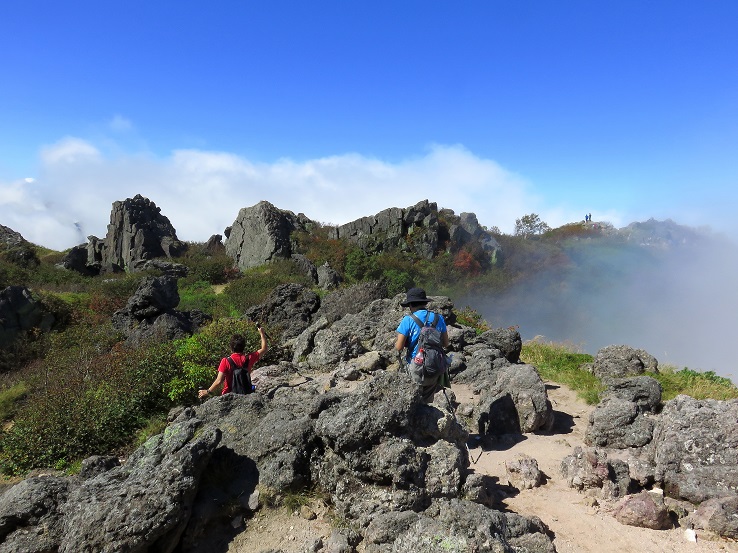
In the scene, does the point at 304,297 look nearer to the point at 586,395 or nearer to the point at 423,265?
the point at 586,395

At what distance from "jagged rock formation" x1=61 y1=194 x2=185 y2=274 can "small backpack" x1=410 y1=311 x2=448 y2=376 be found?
127 ft

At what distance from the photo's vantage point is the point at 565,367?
12.5 meters

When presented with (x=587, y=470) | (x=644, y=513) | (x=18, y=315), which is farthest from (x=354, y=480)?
(x=18, y=315)

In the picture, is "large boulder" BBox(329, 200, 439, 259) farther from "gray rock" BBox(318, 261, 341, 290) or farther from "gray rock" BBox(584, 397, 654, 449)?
"gray rock" BBox(584, 397, 654, 449)

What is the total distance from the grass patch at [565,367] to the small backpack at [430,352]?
500 cm

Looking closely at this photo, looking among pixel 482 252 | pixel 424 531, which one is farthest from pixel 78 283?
pixel 424 531

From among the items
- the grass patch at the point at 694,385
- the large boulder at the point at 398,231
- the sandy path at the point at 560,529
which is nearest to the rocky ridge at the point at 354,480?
the sandy path at the point at 560,529

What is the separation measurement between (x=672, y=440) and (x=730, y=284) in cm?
4515

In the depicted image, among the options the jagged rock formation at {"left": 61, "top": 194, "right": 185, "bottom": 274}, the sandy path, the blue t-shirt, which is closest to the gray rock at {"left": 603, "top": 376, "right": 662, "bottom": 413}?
the sandy path

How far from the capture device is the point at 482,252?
135 ft

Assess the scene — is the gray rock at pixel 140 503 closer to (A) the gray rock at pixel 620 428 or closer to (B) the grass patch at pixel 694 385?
(A) the gray rock at pixel 620 428

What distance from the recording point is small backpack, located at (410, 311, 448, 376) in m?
6.26

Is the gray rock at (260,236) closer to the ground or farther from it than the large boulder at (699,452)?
farther from it

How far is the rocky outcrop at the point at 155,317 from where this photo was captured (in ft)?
47.9
